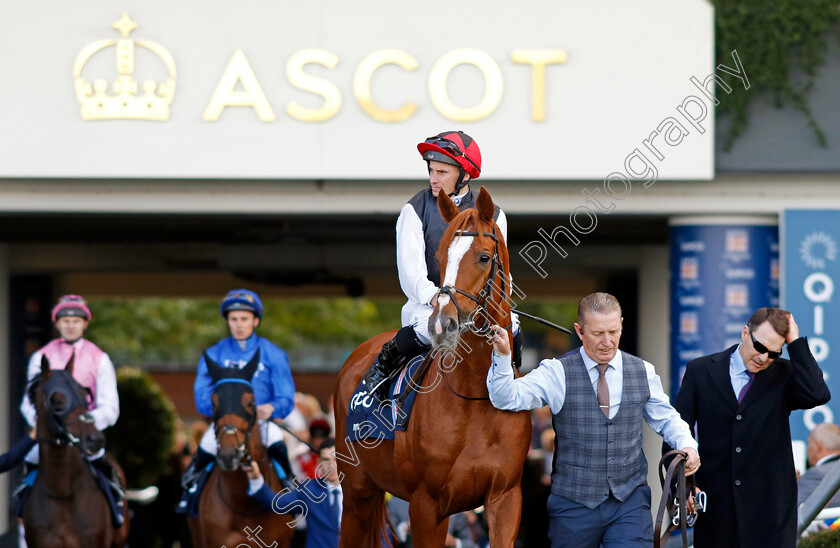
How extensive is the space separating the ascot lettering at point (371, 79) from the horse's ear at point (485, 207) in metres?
4.06

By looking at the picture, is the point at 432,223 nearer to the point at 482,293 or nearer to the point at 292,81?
the point at 482,293

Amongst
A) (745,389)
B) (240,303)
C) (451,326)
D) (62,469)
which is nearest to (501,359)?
(451,326)

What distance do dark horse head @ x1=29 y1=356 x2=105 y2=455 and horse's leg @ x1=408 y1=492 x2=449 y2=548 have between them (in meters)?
3.00

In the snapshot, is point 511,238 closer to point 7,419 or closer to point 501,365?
point 7,419

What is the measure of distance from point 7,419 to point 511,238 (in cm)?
585

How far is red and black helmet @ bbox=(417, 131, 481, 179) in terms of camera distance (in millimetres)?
4848

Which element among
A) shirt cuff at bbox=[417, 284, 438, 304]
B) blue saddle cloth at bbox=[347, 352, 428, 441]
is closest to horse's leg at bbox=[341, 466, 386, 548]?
blue saddle cloth at bbox=[347, 352, 428, 441]

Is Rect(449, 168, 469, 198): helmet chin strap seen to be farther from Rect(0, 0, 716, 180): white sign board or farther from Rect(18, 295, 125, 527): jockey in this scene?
Rect(0, 0, 716, 180): white sign board

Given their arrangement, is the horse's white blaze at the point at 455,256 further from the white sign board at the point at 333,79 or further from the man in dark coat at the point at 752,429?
the white sign board at the point at 333,79

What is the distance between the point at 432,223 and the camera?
4.89 metres

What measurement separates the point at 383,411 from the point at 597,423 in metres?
1.22

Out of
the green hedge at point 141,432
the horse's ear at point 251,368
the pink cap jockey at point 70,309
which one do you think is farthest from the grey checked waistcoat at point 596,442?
the green hedge at point 141,432

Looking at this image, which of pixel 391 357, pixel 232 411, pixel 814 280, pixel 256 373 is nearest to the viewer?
pixel 391 357

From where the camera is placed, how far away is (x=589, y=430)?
13.9 feet
